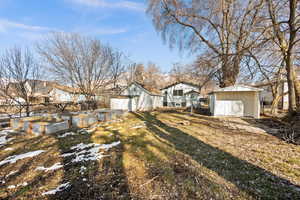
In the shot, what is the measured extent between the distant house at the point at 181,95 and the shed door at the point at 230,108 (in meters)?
9.75

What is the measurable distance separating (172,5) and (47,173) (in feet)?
42.5

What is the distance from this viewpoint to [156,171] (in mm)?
2637

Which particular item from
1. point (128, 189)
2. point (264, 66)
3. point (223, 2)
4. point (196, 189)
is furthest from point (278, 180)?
point (223, 2)

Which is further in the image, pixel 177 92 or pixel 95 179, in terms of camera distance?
pixel 177 92

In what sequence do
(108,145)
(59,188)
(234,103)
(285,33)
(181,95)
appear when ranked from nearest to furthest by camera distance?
1. (59,188)
2. (108,145)
3. (285,33)
4. (234,103)
5. (181,95)

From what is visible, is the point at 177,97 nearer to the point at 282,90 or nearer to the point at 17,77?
the point at 282,90

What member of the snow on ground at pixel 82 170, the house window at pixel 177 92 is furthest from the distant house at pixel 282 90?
the snow on ground at pixel 82 170

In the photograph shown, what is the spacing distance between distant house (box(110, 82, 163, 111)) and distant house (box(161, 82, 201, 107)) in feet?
14.5

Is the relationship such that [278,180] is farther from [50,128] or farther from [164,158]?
[50,128]

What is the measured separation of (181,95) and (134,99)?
882 cm

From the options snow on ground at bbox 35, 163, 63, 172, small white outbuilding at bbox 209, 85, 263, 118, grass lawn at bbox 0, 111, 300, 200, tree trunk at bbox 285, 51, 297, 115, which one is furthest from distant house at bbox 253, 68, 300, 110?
snow on ground at bbox 35, 163, 63, 172

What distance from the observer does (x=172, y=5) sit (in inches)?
412

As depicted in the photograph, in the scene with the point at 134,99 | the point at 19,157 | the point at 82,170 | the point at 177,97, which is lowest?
the point at 19,157

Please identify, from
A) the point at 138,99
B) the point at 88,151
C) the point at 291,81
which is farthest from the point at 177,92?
the point at 88,151
